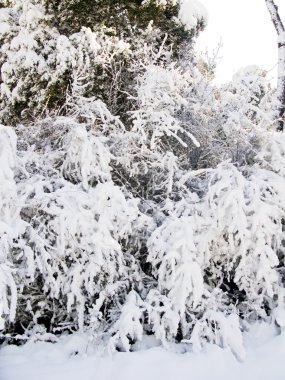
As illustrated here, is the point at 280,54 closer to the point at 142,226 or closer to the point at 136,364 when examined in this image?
the point at 142,226

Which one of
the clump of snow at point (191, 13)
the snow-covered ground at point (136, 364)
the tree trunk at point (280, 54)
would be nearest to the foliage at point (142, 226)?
the snow-covered ground at point (136, 364)

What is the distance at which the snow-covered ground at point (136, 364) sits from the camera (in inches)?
148

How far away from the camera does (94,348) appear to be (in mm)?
4133

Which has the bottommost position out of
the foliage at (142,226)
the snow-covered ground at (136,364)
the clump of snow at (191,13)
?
the snow-covered ground at (136,364)

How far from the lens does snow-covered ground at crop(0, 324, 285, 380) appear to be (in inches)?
148

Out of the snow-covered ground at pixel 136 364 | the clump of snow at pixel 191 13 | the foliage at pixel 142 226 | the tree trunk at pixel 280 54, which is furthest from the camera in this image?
the tree trunk at pixel 280 54

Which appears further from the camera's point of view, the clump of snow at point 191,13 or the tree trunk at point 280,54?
the tree trunk at point 280,54

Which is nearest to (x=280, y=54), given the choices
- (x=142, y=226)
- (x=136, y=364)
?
(x=142, y=226)

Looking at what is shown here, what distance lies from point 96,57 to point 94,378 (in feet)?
15.0

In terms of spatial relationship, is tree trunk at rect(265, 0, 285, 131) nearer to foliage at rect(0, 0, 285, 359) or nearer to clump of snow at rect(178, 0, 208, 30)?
clump of snow at rect(178, 0, 208, 30)

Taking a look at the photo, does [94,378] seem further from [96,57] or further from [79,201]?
[96,57]

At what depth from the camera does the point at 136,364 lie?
388 centimetres

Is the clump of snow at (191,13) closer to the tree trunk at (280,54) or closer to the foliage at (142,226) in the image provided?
the tree trunk at (280,54)

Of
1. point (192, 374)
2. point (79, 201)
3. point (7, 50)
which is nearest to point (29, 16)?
point (7, 50)
